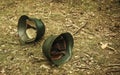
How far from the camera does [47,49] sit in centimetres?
429

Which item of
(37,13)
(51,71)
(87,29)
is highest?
(37,13)

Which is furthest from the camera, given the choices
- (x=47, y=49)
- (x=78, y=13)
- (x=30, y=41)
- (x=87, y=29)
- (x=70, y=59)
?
(x=78, y=13)

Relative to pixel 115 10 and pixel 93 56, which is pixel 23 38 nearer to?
pixel 93 56

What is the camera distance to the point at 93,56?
477 cm

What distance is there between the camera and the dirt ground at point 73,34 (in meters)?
4.48

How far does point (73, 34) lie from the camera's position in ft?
17.8

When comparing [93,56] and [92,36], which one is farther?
[92,36]

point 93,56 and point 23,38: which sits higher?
point 23,38

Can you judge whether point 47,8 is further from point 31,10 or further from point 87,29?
point 87,29

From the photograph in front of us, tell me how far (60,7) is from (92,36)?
1574 mm

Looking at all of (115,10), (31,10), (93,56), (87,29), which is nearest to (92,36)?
(87,29)

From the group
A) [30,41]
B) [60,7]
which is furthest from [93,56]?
[60,7]

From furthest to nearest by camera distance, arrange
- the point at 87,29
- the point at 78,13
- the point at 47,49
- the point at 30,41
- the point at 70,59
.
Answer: the point at 78,13, the point at 87,29, the point at 30,41, the point at 70,59, the point at 47,49

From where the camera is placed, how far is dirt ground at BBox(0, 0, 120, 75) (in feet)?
14.7
